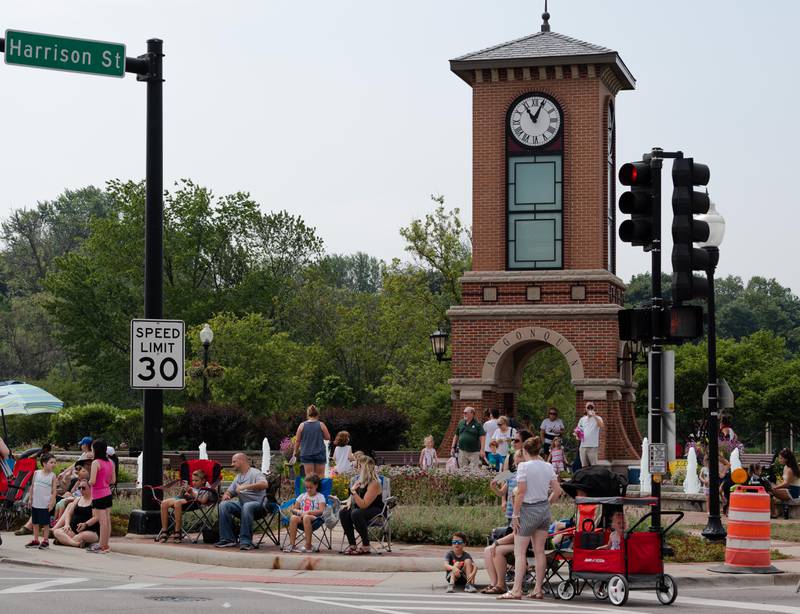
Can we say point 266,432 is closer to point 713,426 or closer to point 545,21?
point 545,21

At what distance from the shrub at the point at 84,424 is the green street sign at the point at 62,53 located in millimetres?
22028

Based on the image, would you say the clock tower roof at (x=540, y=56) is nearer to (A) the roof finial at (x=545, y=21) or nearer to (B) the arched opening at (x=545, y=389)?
(A) the roof finial at (x=545, y=21)

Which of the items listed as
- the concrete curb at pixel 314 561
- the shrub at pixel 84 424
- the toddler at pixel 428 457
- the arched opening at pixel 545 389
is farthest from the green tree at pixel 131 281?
the concrete curb at pixel 314 561

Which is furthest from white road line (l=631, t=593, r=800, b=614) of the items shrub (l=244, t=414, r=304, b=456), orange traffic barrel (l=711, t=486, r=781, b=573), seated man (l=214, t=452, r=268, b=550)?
shrub (l=244, t=414, r=304, b=456)

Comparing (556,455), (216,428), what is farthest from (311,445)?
(216,428)

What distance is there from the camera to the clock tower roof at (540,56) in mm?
33312

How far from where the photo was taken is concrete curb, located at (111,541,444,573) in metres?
17.3

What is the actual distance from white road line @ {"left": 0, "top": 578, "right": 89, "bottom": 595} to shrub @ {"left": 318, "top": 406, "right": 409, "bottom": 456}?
2551 cm

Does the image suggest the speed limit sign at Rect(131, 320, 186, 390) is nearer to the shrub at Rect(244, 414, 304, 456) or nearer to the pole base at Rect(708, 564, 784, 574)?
the pole base at Rect(708, 564, 784, 574)

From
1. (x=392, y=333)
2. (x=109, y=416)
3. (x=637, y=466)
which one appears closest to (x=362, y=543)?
(x=637, y=466)

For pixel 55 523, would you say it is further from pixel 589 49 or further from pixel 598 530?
pixel 589 49

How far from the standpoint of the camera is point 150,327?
19.4 meters

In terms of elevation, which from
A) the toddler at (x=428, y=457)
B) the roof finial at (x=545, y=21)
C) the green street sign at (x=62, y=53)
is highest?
the roof finial at (x=545, y=21)

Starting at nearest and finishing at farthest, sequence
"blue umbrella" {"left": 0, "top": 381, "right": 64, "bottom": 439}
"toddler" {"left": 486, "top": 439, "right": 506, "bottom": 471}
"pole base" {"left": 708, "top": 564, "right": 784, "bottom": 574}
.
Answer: "pole base" {"left": 708, "top": 564, "right": 784, "bottom": 574} → "toddler" {"left": 486, "top": 439, "right": 506, "bottom": 471} → "blue umbrella" {"left": 0, "top": 381, "right": 64, "bottom": 439}
